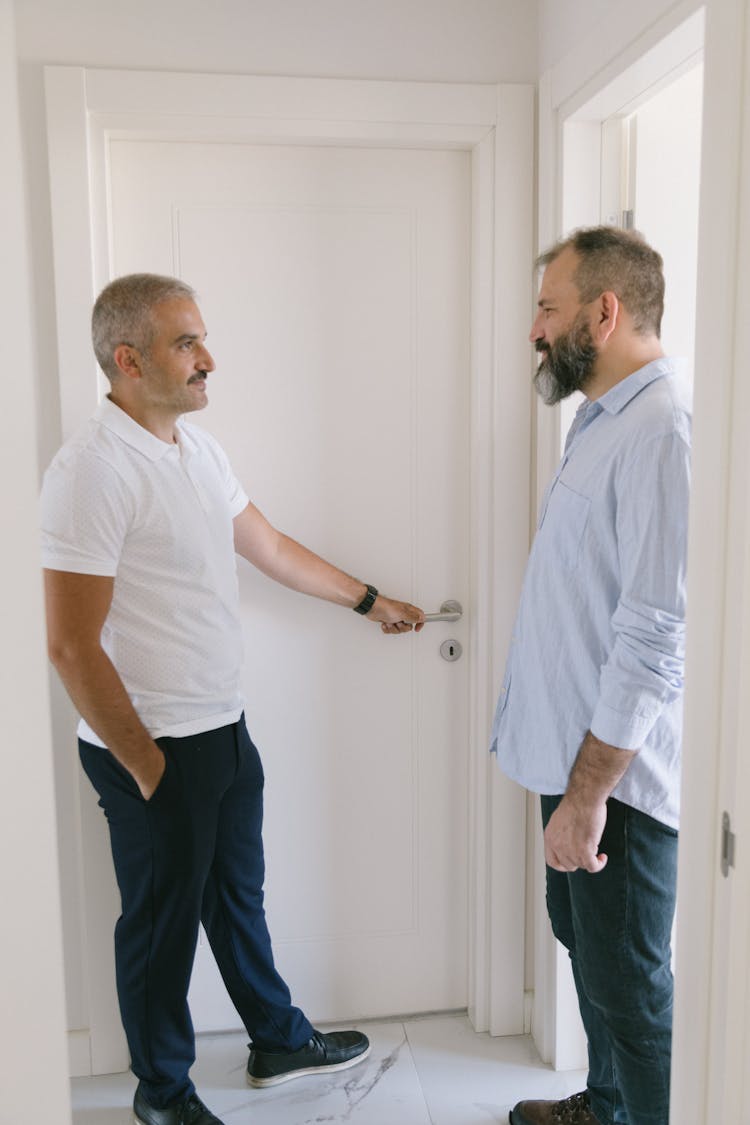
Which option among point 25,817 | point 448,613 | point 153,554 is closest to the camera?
point 25,817

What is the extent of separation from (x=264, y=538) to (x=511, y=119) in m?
0.99

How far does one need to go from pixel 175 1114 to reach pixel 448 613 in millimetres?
1142

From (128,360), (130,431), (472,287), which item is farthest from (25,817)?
(472,287)

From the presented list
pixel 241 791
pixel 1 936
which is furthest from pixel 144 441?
pixel 1 936

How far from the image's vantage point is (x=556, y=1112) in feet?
6.20

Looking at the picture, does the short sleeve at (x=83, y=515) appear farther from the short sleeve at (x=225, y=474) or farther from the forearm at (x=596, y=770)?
the forearm at (x=596, y=770)

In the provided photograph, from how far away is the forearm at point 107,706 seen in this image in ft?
5.37

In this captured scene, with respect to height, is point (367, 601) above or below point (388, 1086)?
above

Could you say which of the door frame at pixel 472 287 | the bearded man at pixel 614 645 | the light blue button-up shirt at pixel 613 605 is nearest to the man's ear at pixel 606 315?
the bearded man at pixel 614 645

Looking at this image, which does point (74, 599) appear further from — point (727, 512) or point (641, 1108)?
point (641, 1108)

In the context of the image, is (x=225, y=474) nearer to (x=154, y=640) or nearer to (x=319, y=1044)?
(x=154, y=640)

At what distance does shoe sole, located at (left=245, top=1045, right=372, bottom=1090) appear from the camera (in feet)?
6.66

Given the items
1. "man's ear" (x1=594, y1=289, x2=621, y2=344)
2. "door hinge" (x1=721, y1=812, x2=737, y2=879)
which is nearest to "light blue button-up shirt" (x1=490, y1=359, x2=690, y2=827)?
"man's ear" (x1=594, y1=289, x2=621, y2=344)

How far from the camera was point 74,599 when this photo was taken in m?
1.62
